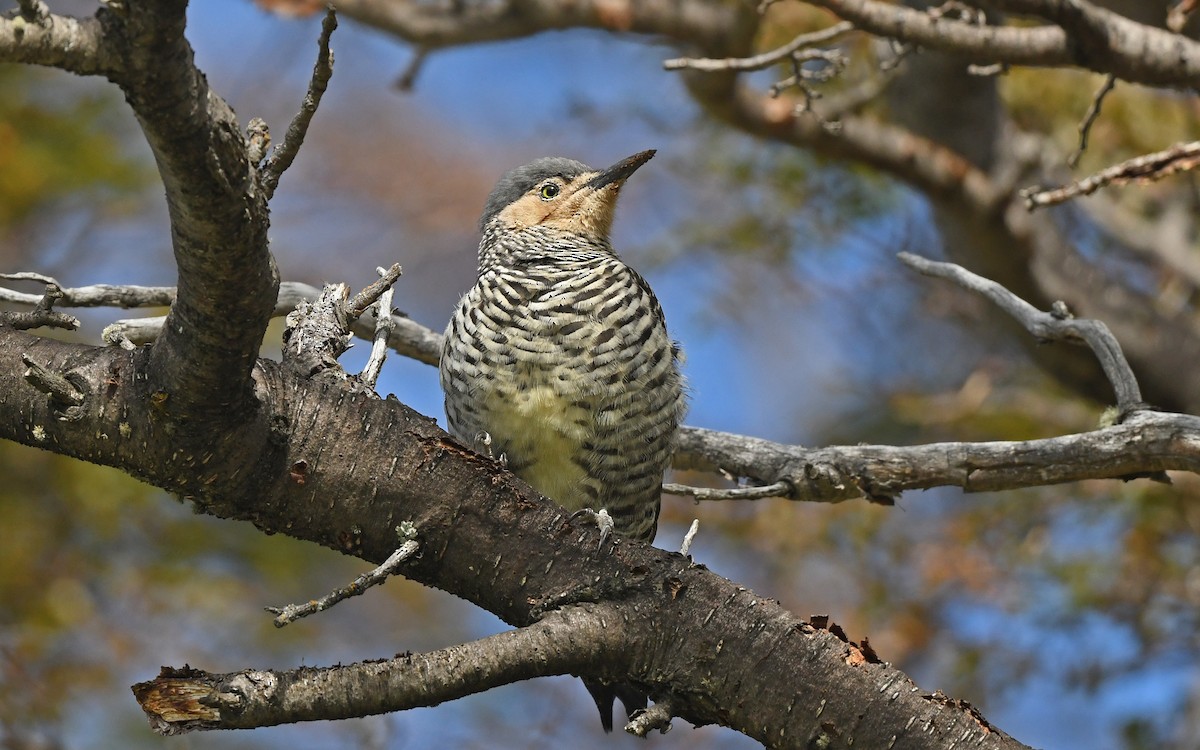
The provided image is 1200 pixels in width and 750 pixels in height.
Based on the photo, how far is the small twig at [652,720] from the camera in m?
2.26

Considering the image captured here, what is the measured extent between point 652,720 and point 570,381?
1.49 metres

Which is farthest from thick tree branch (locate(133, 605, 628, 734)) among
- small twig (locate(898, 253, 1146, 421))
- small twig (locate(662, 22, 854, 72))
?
small twig (locate(662, 22, 854, 72))

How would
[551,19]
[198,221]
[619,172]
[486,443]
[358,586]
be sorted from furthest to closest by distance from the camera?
[551,19], [619,172], [486,443], [358,586], [198,221]

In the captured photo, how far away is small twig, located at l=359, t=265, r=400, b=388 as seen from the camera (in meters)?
2.64

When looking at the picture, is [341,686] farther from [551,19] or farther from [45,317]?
[551,19]

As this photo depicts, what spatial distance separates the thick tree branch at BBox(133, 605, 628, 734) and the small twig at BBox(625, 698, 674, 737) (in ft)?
0.56

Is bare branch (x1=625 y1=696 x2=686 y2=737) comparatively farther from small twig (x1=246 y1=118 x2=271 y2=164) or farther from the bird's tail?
small twig (x1=246 y1=118 x2=271 y2=164)

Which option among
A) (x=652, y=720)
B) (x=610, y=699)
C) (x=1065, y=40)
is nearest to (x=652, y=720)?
(x=652, y=720)

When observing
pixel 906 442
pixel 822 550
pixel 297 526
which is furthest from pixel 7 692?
pixel 906 442

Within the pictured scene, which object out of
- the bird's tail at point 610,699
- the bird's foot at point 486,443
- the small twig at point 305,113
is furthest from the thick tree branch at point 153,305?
the bird's tail at point 610,699

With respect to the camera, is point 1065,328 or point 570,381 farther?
point 570,381

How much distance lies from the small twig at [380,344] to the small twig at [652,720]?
901 millimetres

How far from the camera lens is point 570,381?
3668 mm

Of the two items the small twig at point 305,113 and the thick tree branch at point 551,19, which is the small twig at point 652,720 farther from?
the thick tree branch at point 551,19
